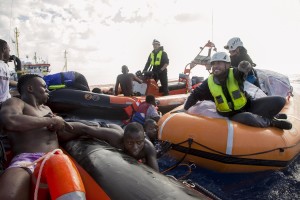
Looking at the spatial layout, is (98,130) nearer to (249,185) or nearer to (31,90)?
(31,90)

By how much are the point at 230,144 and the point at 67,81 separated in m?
3.62

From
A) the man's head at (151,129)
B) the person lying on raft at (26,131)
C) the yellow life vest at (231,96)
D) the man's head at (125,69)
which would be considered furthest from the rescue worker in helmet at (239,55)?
the person lying on raft at (26,131)

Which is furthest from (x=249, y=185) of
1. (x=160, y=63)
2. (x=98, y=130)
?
(x=160, y=63)

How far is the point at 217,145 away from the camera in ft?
11.5

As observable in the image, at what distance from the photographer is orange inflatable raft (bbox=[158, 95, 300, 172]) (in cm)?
345

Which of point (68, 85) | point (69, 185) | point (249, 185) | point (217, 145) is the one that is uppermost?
point (68, 85)

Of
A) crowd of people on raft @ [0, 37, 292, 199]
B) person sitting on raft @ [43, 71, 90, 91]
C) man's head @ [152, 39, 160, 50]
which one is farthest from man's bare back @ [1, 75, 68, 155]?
man's head @ [152, 39, 160, 50]

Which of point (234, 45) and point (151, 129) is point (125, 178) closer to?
point (151, 129)

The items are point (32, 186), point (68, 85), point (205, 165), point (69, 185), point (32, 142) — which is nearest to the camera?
point (69, 185)

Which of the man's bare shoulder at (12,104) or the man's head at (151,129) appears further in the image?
the man's head at (151,129)

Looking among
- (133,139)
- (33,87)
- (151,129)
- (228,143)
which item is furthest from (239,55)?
(33,87)

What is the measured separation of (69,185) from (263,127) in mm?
2927

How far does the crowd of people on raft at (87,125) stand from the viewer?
2.10m

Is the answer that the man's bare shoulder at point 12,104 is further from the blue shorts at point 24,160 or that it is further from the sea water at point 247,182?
the sea water at point 247,182
